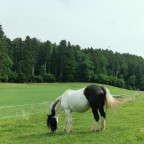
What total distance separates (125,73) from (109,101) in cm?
9835

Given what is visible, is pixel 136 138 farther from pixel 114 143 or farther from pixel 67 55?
pixel 67 55

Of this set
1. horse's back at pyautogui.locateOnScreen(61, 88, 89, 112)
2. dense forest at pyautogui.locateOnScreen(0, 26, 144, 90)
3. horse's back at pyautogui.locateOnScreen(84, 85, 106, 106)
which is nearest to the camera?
horse's back at pyautogui.locateOnScreen(84, 85, 106, 106)

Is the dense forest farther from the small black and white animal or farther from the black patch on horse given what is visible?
the black patch on horse

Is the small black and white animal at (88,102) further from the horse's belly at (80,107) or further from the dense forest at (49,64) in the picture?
the dense forest at (49,64)

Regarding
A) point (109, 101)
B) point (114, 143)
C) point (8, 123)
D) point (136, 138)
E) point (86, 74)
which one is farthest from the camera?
point (86, 74)

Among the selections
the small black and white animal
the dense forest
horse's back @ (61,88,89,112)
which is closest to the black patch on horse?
the small black and white animal

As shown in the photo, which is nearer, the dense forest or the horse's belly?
the horse's belly

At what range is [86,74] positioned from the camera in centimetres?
7562

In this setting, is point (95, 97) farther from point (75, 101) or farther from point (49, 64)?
point (49, 64)

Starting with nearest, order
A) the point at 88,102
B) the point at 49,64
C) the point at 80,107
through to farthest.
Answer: the point at 88,102, the point at 80,107, the point at 49,64

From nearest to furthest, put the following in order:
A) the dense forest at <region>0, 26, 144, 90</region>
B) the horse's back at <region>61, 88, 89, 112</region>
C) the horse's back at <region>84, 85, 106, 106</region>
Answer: the horse's back at <region>84, 85, 106, 106</region> → the horse's back at <region>61, 88, 89, 112</region> → the dense forest at <region>0, 26, 144, 90</region>

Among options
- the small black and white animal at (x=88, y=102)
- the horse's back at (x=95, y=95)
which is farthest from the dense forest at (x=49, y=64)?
the horse's back at (x=95, y=95)

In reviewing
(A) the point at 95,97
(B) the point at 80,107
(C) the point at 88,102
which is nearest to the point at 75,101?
(B) the point at 80,107

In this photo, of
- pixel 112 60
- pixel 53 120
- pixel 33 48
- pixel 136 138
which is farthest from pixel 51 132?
pixel 112 60
